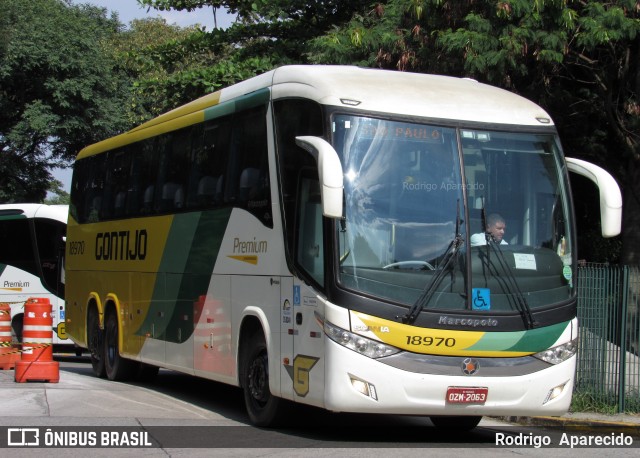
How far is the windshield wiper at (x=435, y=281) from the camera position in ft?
30.2

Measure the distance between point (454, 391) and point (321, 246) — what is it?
184 centimetres

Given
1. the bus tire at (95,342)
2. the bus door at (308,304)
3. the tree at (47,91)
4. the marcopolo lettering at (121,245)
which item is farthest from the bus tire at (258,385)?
the tree at (47,91)

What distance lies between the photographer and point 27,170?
38594 mm

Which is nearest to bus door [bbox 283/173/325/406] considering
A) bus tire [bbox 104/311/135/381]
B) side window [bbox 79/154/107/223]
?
bus tire [bbox 104/311/135/381]

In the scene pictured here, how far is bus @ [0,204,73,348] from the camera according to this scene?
22.9 metres

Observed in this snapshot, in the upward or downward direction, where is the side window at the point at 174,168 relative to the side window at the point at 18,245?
upward

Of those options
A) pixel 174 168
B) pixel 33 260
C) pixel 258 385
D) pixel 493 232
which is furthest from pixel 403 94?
pixel 33 260

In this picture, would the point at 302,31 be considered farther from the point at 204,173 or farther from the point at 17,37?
the point at 17,37

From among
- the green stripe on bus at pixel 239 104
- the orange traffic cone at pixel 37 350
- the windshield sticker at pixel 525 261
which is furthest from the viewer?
the orange traffic cone at pixel 37 350

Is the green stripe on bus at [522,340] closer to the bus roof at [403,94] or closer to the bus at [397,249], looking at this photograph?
the bus at [397,249]

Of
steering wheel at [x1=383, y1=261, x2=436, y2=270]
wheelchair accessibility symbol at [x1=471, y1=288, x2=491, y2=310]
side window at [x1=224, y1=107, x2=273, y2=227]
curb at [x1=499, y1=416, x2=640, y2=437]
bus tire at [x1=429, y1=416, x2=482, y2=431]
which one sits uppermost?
side window at [x1=224, y1=107, x2=273, y2=227]

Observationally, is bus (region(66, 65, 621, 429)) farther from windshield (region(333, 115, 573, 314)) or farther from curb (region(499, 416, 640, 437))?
curb (region(499, 416, 640, 437))

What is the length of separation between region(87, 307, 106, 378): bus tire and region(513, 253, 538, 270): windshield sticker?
9.30m

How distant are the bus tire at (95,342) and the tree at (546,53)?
20.1 feet
